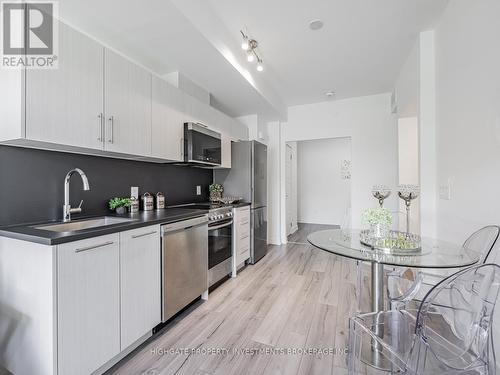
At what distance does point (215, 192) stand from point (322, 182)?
4.51 meters

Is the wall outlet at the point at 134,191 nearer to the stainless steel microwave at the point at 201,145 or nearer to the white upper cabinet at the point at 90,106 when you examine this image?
the white upper cabinet at the point at 90,106

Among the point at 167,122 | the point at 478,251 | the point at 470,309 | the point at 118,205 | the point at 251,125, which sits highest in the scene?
the point at 251,125

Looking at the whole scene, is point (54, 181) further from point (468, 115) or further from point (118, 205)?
point (468, 115)

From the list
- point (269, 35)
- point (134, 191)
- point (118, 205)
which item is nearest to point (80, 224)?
point (118, 205)

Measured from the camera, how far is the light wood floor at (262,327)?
156cm

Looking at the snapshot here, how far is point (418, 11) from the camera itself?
2.17m

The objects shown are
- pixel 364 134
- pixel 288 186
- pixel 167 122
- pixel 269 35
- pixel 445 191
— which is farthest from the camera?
pixel 288 186

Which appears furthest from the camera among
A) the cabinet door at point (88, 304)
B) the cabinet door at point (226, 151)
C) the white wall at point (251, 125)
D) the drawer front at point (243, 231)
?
the white wall at point (251, 125)

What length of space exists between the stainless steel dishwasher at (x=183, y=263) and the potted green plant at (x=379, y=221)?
1.48 metres

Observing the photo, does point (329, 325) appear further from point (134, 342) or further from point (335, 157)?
point (335, 157)

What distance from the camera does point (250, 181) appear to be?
139 inches

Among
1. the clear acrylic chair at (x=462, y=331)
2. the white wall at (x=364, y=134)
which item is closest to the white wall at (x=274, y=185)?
the white wall at (x=364, y=134)

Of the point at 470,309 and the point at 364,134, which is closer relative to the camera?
the point at 470,309

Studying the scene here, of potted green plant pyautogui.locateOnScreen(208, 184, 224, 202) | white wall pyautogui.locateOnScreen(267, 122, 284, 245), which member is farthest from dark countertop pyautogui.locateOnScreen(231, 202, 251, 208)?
white wall pyautogui.locateOnScreen(267, 122, 284, 245)
